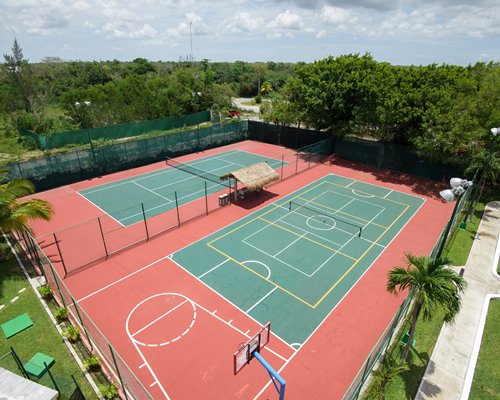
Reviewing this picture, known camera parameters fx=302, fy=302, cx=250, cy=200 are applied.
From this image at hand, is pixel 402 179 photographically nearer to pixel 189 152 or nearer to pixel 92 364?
pixel 189 152

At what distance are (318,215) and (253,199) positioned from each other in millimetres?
5520

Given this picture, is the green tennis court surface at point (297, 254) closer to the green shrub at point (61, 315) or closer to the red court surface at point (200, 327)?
the red court surface at point (200, 327)

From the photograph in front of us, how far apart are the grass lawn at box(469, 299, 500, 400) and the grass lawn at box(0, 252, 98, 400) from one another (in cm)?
1328

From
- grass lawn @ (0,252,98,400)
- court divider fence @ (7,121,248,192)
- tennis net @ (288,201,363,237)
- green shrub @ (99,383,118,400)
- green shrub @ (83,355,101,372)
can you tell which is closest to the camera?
green shrub @ (99,383,118,400)

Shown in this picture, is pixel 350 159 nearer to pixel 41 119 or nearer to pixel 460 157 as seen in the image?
pixel 460 157

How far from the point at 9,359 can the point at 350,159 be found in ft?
109

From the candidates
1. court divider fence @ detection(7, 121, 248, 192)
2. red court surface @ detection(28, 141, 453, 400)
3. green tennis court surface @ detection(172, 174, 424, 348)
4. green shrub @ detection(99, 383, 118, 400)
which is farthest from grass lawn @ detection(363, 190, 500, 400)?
Result: court divider fence @ detection(7, 121, 248, 192)

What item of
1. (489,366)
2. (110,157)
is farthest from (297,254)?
(110,157)

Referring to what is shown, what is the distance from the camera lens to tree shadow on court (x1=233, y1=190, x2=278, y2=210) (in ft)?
78.0

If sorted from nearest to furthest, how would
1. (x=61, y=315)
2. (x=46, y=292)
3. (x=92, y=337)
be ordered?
(x=92, y=337) < (x=61, y=315) < (x=46, y=292)

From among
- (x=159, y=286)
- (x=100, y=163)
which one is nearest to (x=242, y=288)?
(x=159, y=286)

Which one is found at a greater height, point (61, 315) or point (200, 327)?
point (61, 315)

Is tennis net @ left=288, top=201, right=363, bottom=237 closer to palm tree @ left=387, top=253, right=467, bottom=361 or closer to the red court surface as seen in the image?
the red court surface

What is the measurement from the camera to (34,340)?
39.1 feet
